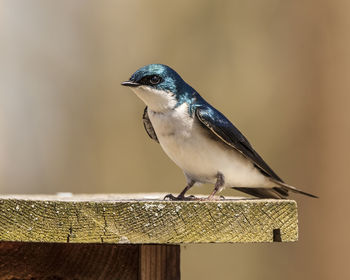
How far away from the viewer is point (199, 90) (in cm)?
457

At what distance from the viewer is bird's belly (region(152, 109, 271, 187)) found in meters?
2.46

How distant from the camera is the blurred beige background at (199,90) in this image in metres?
4.07

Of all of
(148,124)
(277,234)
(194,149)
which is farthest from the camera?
(148,124)

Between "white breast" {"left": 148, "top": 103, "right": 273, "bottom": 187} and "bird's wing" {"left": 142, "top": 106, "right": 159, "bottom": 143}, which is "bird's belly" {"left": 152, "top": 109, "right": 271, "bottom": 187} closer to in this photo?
"white breast" {"left": 148, "top": 103, "right": 273, "bottom": 187}

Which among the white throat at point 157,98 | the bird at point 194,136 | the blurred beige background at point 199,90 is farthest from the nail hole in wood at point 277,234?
the blurred beige background at point 199,90

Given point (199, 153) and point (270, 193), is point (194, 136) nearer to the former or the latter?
point (199, 153)

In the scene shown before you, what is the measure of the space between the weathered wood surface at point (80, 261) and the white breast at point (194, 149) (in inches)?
17.7

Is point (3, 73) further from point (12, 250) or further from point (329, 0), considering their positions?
point (12, 250)

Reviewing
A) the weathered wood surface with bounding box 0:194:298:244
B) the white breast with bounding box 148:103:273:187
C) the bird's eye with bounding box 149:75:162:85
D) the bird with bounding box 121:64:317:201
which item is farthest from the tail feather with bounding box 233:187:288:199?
the weathered wood surface with bounding box 0:194:298:244

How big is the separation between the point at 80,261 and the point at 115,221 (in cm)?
29

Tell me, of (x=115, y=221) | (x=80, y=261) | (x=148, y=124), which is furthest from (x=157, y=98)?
(x=115, y=221)

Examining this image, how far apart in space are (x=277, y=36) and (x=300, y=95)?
0.42m

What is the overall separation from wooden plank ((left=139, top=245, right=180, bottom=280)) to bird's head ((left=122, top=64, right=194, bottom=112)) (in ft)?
2.02

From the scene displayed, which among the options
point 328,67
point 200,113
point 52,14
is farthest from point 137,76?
point 52,14
